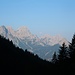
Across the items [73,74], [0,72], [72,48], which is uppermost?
[72,48]

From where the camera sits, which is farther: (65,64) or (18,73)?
(18,73)

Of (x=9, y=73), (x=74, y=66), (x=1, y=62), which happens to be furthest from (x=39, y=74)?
(x=74, y=66)

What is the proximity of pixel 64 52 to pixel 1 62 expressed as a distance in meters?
15.2

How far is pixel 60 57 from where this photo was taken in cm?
4253

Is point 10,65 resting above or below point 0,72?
above

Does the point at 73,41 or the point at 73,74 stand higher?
the point at 73,41

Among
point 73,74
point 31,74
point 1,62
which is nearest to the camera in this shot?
point 73,74

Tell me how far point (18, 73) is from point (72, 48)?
13942 millimetres

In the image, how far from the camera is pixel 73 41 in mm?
38875

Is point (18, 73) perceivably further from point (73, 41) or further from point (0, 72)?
point (73, 41)

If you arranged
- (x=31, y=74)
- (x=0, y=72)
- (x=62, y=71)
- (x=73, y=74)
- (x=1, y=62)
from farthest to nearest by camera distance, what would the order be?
(x=1, y=62) < (x=31, y=74) < (x=0, y=72) < (x=62, y=71) < (x=73, y=74)

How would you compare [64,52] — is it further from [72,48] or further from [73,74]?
[73,74]

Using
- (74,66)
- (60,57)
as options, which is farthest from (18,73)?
(74,66)

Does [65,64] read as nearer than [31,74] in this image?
Yes
